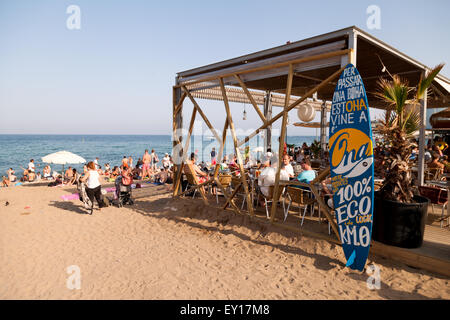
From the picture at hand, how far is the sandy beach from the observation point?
3479 millimetres

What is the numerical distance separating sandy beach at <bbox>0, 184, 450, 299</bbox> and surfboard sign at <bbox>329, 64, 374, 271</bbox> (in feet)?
1.49

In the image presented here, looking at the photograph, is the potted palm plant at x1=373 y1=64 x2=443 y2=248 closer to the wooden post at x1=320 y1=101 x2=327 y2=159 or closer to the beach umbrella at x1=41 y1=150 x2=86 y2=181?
the wooden post at x1=320 y1=101 x2=327 y2=159

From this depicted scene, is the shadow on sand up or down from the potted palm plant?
down

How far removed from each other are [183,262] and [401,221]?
10.6ft

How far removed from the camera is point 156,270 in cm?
413

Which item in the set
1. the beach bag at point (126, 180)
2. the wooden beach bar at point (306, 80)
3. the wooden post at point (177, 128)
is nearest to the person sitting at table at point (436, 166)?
Answer: the wooden beach bar at point (306, 80)

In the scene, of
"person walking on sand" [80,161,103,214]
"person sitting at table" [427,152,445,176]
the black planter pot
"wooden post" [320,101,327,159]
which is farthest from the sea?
the black planter pot

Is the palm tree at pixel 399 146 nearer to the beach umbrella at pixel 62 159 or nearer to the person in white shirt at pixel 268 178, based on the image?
the person in white shirt at pixel 268 178

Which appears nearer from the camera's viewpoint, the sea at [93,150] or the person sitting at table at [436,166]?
the person sitting at table at [436,166]

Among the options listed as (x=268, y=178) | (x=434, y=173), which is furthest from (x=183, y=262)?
(x=434, y=173)

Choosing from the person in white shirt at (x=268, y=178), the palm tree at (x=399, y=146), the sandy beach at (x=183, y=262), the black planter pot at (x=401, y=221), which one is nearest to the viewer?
the sandy beach at (x=183, y=262)

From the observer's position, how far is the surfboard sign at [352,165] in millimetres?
3652

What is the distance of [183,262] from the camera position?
4395mm
